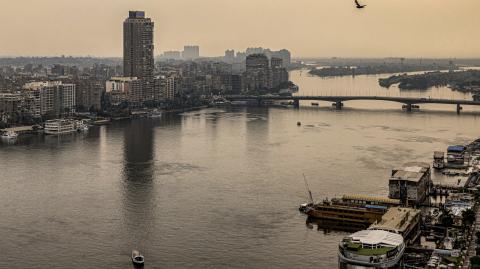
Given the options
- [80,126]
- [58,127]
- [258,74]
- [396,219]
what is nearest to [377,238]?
[396,219]

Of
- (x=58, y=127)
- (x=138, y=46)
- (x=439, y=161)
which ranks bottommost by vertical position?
(x=439, y=161)

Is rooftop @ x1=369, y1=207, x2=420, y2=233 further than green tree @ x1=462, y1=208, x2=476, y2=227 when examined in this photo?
A: No

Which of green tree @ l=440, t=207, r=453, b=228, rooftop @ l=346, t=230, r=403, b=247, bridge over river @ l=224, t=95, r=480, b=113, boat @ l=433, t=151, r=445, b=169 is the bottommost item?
green tree @ l=440, t=207, r=453, b=228

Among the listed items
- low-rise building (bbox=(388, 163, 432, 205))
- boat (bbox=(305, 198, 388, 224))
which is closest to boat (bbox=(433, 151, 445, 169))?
low-rise building (bbox=(388, 163, 432, 205))

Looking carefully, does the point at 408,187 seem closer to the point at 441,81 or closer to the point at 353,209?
the point at 353,209

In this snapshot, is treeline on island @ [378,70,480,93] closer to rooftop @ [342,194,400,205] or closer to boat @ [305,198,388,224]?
rooftop @ [342,194,400,205]

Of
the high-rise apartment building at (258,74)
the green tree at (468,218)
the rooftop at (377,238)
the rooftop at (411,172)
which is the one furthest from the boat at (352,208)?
the high-rise apartment building at (258,74)
